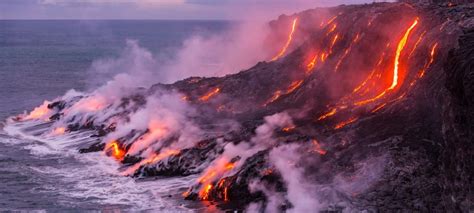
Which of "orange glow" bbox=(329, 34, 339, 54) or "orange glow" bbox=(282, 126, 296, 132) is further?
"orange glow" bbox=(329, 34, 339, 54)

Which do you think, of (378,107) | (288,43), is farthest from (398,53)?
(288,43)

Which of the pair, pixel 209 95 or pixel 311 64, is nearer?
pixel 311 64

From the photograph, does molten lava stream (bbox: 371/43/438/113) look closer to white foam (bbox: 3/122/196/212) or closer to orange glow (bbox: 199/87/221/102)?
white foam (bbox: 3/122/196/212)

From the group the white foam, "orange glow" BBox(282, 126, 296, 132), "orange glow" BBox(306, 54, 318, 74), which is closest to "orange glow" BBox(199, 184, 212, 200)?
the white foam

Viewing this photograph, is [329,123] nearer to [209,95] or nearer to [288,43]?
[209,95]

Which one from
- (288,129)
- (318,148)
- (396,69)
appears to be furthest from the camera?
(396,69)

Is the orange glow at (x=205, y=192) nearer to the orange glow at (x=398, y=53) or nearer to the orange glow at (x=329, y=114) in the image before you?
the orange glow at (x=329, y=114)

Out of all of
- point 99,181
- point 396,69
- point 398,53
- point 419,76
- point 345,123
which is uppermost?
point 398,53

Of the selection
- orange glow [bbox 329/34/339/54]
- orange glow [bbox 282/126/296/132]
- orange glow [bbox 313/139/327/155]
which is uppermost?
orange glow [bbox 329/34/339/54]

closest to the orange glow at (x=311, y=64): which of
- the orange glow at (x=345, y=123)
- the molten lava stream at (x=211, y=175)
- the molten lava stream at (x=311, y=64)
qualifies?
the molten lava stream at (x=311, y=64)

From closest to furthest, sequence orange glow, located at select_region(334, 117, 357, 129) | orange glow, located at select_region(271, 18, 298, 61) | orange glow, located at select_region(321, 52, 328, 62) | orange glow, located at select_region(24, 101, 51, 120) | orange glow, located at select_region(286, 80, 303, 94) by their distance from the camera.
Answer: orange glow, located at select_region(334, 117, 357, 129)
orange glow, located at select_region(286, 80, 303, 94)
orange glow, located at select_region(321, 52, 328, 62)
orange glow, located at select_region(271, 18, 298, 61)
orange glow, located at select_region(24, 101, 51, 120)
